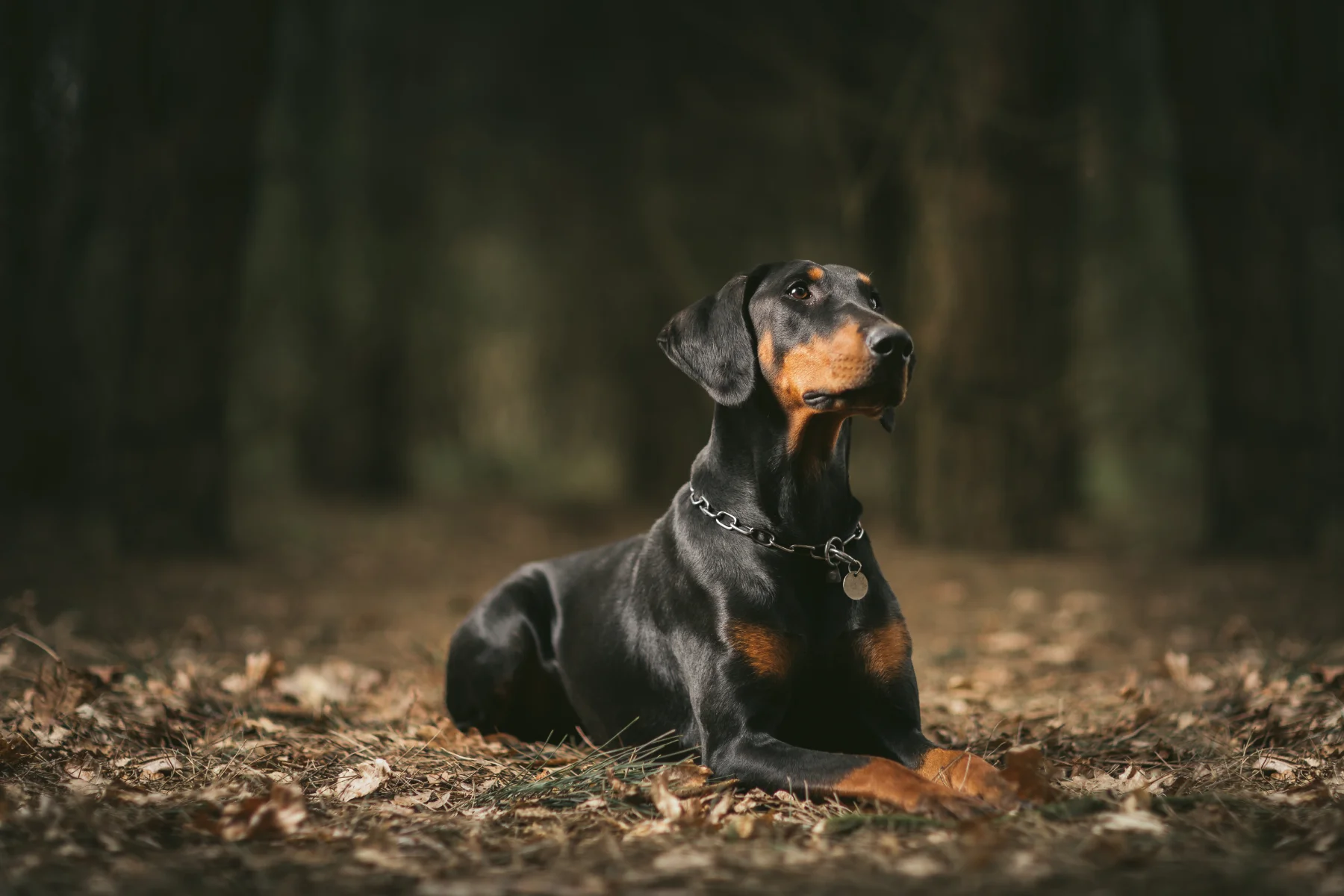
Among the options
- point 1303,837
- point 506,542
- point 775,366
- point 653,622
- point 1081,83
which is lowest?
point 506,542

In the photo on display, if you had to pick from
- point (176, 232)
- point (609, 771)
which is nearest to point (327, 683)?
point (609, 771)

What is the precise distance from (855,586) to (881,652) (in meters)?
0.21

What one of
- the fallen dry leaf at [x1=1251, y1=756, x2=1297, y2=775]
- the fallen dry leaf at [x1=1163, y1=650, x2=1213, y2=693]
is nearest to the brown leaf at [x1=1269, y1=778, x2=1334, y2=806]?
the fallen dry leaf at [x1=1251, y1=756, x2=1297, y2=775]

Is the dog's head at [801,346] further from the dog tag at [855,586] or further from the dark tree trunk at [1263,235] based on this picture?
the dark tree trunk at [1263,235]

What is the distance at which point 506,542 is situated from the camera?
36.3ft

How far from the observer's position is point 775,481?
3307 mm

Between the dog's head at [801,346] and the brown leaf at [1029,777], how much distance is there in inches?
41.3

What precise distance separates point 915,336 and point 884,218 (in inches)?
92.5

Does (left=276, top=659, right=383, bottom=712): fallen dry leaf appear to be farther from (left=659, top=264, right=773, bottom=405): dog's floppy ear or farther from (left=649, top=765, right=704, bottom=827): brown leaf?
(left=659, top=264, right=773, bottom=405): dog's floppy ear

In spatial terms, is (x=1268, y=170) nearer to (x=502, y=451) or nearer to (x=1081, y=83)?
(x=1081, y=83)

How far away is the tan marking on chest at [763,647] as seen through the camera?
303 cm

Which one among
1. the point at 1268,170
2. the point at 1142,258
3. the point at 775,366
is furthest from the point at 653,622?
the point at 1142,258

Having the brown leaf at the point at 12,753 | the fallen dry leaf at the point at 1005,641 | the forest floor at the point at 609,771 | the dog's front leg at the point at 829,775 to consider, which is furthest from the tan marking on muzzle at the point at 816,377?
the fallen dry leaf at the point at 1005,641

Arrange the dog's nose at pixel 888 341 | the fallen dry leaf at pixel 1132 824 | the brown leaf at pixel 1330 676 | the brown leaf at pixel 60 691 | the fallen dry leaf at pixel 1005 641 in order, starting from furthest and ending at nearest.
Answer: the fallen dry leaf at pixel 1005 641 < the brown leaf at pixel 1330 676 < the brown leaf at pixel 60 691 < the dog's nose at pixel 888 341 < the fallen dry leaf at pixel 1132 824
